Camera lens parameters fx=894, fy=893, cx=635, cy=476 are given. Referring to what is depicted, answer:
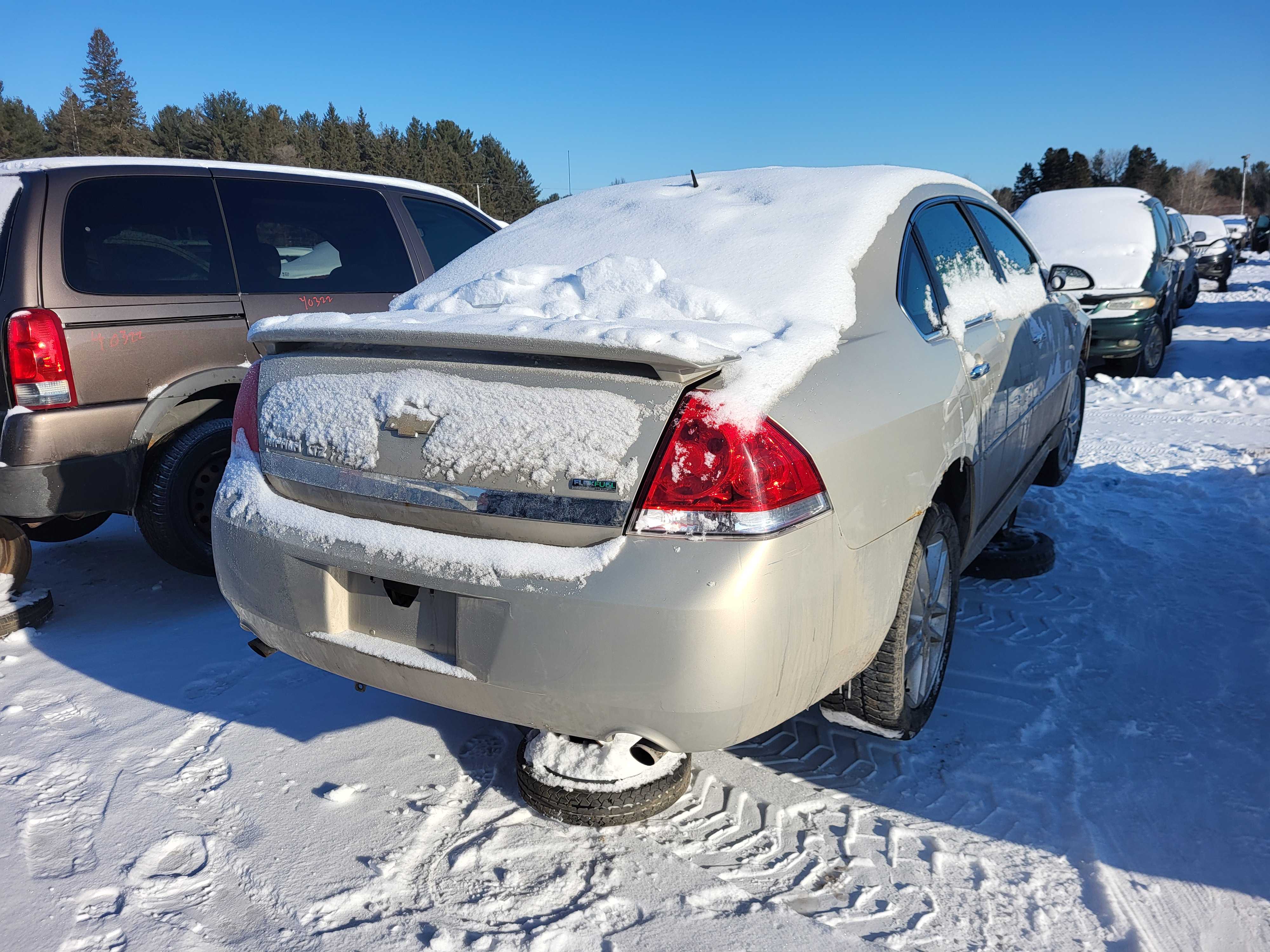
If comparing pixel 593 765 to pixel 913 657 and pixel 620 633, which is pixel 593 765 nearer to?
pixel 620 633

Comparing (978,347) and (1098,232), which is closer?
(978,347)

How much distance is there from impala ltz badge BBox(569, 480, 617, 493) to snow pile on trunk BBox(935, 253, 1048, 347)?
149 cm

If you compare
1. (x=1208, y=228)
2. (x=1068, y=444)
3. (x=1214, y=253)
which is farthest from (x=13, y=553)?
(x=1214, y=253)

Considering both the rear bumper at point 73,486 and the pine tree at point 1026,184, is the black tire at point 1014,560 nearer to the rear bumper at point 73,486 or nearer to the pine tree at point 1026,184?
the rear bumper at point 73,486

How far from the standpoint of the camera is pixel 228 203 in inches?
169

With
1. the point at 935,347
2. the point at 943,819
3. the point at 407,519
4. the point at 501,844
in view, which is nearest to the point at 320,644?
the point at 407,519

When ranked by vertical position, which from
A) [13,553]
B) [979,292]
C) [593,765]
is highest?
[979,292]

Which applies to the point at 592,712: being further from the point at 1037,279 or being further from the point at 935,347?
the point at 1037,279

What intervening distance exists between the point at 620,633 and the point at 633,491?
11.7 inches

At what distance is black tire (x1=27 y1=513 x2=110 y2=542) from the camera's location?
4629mm

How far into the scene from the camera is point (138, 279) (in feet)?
12.7

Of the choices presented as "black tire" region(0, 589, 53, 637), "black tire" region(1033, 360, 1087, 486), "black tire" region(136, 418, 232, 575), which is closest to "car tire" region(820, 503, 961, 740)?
"black tire" region(1033, 360, 1087, 486)

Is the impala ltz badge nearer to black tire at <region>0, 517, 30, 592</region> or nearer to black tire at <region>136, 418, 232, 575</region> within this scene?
black tire at <region>136, 418, 232, 575</region>

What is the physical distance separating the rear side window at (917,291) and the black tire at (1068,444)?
223 cm
